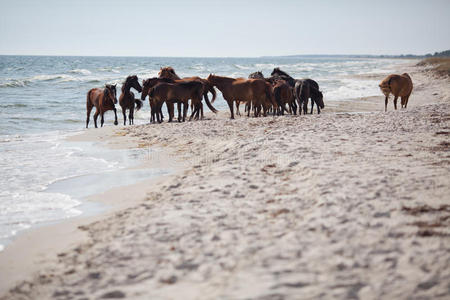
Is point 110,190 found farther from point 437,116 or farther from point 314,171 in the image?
point 437,116

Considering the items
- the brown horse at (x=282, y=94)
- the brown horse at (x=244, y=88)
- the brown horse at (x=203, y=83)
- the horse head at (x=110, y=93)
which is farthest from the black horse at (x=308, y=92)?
the horse head at (x=110, y=93)

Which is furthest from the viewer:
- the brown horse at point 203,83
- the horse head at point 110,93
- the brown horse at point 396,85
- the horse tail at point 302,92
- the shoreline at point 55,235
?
the brown horse at point 396,85

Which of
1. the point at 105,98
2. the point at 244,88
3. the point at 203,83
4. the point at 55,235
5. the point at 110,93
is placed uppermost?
the point at 203,83

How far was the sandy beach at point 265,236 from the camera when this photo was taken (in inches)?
142

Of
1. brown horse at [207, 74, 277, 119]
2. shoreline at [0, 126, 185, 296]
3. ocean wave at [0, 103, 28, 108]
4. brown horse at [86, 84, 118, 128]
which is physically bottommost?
shoreline at [0, 126, 185, 296]

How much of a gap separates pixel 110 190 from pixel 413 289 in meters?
4.73

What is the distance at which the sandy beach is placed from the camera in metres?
3.60

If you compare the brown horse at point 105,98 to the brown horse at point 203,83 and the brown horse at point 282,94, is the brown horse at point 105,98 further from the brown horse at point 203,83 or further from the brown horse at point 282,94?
the brown horse at point 282,94

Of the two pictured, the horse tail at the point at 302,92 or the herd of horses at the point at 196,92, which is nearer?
the herd of horses at the point at 196,92

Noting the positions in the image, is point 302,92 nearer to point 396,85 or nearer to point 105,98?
point 396,85

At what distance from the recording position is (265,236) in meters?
4.41

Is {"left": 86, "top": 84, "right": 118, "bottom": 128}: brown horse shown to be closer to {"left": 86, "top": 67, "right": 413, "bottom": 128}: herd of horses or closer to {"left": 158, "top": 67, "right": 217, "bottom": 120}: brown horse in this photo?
{"left": 86, "top": 67, "right": 413, "bottom": 128}: herd of horses

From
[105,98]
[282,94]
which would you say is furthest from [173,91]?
[282,94]

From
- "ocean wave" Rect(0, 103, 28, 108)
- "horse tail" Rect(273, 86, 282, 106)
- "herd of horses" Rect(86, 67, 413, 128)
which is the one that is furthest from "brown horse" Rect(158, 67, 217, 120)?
"ocean wave" Rect(0, 103, 28, 108)
